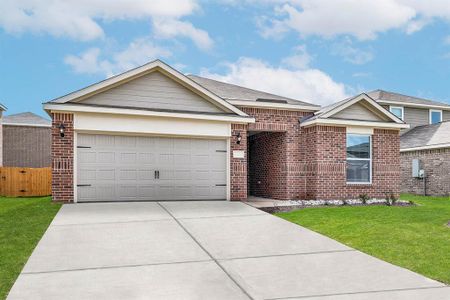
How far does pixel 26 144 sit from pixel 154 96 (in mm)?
19865

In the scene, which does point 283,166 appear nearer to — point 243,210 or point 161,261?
point 243,210

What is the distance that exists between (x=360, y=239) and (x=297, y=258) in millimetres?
2103

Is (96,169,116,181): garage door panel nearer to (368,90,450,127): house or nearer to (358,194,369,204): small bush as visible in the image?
(358,194,369,204): small bush

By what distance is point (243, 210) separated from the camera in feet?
39.6

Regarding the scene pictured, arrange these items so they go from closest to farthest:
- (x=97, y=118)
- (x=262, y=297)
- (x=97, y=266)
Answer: (x=262, y=297) → (x=97, y=266) → (x=97, y=118)

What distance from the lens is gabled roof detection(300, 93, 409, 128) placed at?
1558cm

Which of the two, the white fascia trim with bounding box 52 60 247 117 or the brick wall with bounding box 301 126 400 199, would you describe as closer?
the white fascia trim with bounding box 52 60 247 117

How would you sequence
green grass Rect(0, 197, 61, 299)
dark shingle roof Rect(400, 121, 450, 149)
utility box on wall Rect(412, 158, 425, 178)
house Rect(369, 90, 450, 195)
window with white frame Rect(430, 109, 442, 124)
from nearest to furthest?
green grass Rect(0, 197, 61, 299), house Rect(369, 90, 450, 195), dark shingle roof Rect(400, 121, 450, 149), utility box on wall Rect(412, 158, 425, 178), window with white frame Rect(430, 109, 442, 124)

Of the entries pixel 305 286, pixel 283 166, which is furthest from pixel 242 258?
pixel 283 166

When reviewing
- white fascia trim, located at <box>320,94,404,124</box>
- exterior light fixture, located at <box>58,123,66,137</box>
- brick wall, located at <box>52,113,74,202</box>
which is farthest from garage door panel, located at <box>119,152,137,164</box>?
white fascia trim, located at <box>320,94,404,124</box>

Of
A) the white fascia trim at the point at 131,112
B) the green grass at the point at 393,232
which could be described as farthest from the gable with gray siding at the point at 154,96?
the green grass at the point at 393,232

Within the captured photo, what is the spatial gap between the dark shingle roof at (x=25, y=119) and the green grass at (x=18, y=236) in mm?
20187

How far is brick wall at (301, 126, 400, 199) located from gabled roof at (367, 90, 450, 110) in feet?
37.2

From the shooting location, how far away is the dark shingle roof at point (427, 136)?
72.6 feet
